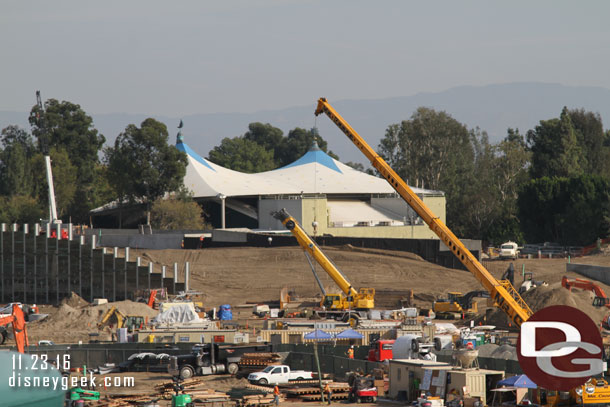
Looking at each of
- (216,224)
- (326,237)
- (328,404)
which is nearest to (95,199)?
(216,224)

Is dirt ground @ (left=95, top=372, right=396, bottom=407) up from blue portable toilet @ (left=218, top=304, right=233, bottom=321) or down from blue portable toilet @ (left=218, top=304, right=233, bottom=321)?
down

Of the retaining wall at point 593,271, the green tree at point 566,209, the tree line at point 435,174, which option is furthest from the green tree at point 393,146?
the retaining wall at point 593,271

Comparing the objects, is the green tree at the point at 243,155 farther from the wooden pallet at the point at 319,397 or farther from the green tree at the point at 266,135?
the wooden pallet at the point at 319,397

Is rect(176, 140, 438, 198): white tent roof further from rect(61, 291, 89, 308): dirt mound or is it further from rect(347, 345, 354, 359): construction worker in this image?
rect(347, 345, 354, 359): construction worker

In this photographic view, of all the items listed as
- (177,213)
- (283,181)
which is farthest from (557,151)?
(177,213)

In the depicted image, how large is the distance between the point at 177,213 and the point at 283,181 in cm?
2041

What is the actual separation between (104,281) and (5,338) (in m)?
20.1

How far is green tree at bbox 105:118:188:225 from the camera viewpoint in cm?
9788

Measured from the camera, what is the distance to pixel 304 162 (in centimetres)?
12712

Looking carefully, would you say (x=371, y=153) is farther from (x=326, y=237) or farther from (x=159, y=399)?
(x=326, y=237)

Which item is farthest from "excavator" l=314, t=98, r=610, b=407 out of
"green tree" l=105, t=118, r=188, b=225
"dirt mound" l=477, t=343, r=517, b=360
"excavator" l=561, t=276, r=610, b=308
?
"green tree" l=105, t=118, r=188, b=225

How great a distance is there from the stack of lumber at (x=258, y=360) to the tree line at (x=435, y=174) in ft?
193

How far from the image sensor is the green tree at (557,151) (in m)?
115

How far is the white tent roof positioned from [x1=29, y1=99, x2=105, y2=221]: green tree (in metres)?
12.4
